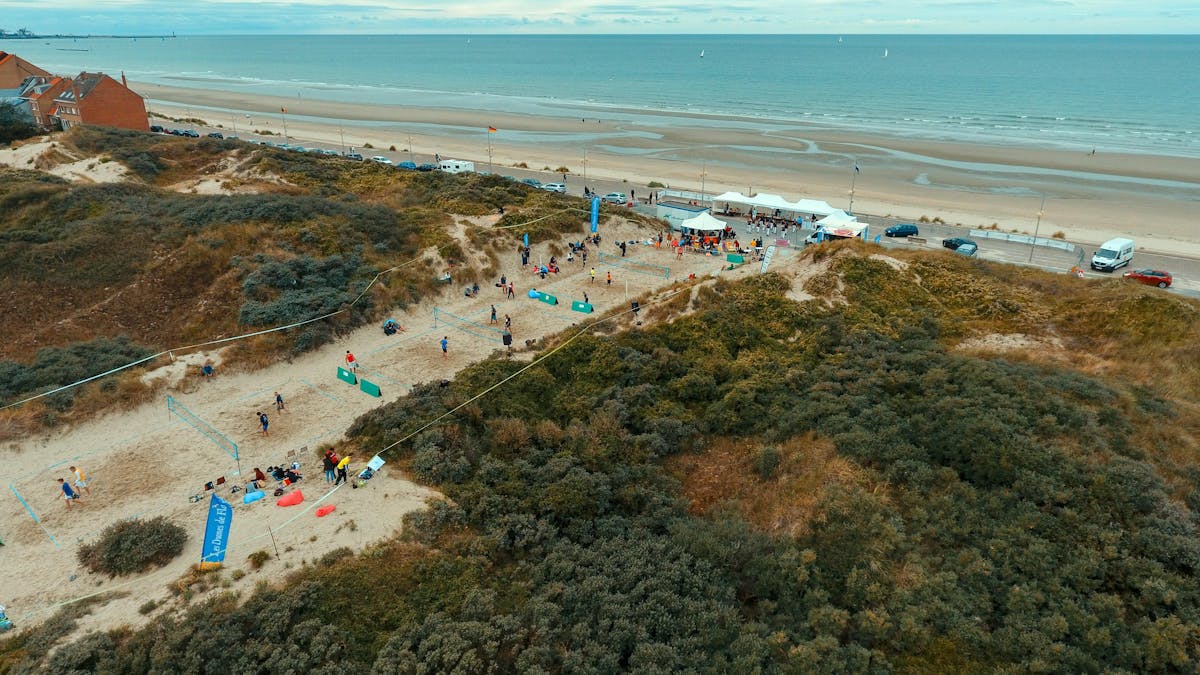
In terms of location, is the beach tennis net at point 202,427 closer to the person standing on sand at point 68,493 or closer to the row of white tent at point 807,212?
the person standing on sand at point 68,493

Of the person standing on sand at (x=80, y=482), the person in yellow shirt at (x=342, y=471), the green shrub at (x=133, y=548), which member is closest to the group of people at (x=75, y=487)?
the person standing on sand at (x=80, y=482)

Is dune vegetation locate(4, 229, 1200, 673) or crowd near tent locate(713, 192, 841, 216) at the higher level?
crowd near tent locate(713, 192, 841, 216)

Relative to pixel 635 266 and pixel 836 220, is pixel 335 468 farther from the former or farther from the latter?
pixel 836 220

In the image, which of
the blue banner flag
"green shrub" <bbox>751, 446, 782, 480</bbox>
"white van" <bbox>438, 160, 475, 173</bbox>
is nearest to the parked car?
"green shrub" <bbox>751, 446, 782, 480</bbox>

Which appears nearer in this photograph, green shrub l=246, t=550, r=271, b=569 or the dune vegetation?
the dune vegetation

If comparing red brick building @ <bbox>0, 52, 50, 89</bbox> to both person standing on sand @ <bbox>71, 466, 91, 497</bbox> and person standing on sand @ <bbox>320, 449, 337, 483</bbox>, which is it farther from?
person standing on sand @ <bbox>320, 449, 337, 483</bbox>

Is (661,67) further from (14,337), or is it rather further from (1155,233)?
(14,337)

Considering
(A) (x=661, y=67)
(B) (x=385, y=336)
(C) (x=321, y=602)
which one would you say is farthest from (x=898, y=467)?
(A) (x=661, y=67)

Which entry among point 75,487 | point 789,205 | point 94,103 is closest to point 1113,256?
point 789,205
